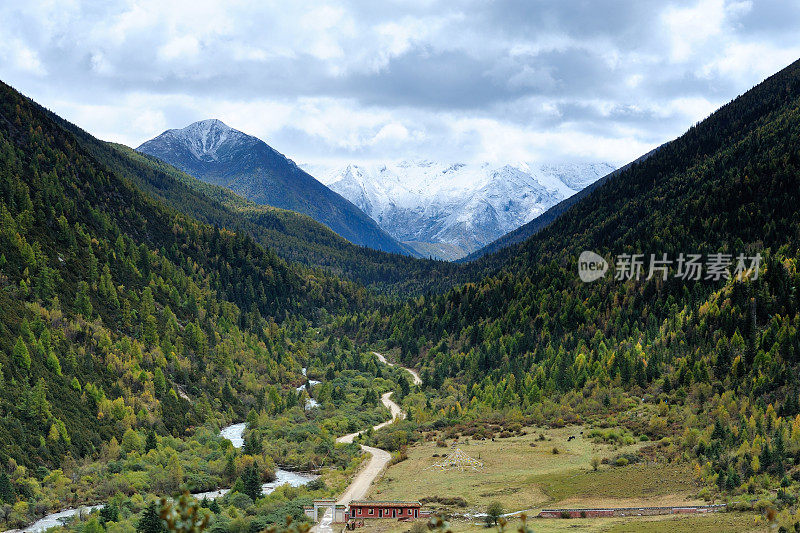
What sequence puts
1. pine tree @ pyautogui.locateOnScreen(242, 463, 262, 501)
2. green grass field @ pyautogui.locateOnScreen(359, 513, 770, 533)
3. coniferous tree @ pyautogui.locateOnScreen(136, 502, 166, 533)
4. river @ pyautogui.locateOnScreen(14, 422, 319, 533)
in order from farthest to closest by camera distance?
pine tree @ pyautogui.locateOnScreen(242, 463, 262, 501) < river @ pyautogui.locateOnScreen(14, 422, 319, 533) < coniferous tree @ pyautogui.locateOnScreen(136, 502, 166, 533) < green grass field @ pyautogui.locateOnScreen(359, 513, 770, 533)

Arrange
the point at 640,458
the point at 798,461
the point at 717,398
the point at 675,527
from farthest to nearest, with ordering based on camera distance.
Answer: the point at 717,398
the point at 640,458
the point at 798,461
the point at 675,527

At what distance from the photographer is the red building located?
93.8m

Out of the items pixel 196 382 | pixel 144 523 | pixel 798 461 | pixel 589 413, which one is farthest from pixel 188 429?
pixel 798 461

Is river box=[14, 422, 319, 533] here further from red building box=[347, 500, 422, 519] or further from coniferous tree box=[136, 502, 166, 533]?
red building box=[347, 500, 422, 519]

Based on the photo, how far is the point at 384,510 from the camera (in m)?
95.1

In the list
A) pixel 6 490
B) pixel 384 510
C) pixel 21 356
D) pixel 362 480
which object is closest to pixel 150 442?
pixel 21 356

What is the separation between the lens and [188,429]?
168m

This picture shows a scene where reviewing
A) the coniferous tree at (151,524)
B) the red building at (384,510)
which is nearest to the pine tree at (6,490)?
the coniferous tree at (151,524)

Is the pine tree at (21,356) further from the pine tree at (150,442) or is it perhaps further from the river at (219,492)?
the river at (219,492)

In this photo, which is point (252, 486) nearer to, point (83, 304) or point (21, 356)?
point (21, 356)

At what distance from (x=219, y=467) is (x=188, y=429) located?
113 ft

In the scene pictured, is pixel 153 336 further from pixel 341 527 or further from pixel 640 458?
pixel 640 458

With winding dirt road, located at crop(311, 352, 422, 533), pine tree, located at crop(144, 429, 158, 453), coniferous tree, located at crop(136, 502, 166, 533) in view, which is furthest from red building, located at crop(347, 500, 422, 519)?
pine tree, located at crop(144, 429, 158, 453)

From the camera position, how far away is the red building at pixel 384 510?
93.8 meters
